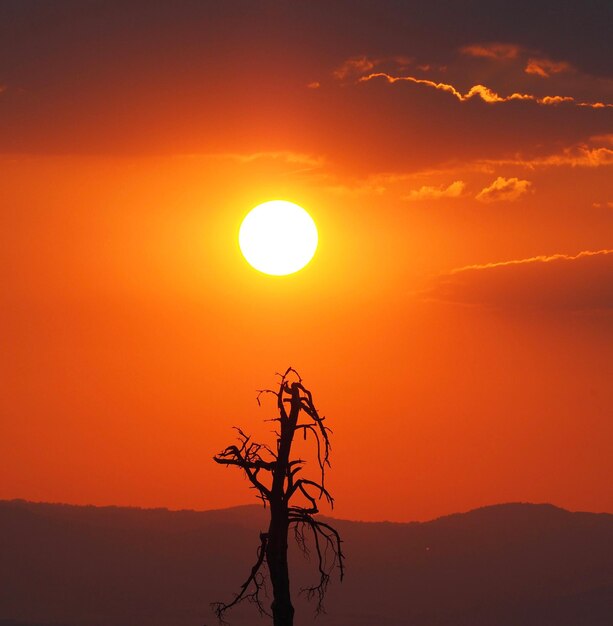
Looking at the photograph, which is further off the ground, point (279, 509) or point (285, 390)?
point (285, 390)

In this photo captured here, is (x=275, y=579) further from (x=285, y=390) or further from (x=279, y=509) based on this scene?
(x=285, y=390)

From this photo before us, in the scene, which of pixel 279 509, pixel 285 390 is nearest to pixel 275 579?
pixel 279 509

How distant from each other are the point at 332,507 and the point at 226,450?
2.76m

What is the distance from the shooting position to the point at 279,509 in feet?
91.4

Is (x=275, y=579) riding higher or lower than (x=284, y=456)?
lower

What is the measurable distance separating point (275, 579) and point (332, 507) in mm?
2177

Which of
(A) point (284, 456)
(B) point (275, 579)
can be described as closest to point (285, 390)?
(A) point (284, 456)

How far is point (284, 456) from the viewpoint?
91.4ft

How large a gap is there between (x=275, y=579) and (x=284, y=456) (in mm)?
2505

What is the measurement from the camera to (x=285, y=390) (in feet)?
91.2

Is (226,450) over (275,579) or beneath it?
over

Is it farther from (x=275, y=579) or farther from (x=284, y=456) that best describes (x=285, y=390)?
(x=275, y=579)

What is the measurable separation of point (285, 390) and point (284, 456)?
1.36m
